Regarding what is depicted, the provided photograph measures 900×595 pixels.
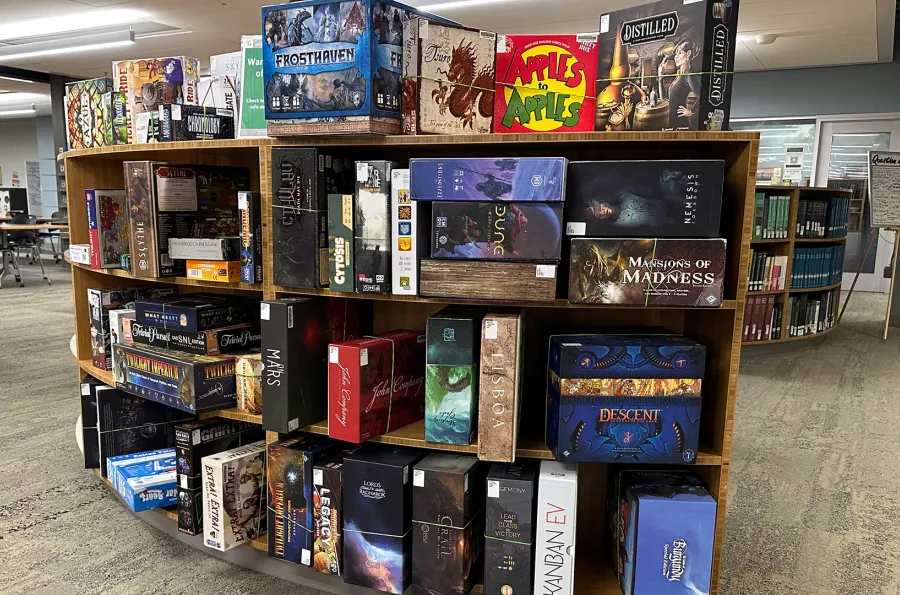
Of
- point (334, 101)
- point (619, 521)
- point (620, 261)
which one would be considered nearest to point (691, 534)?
point (619, 521)

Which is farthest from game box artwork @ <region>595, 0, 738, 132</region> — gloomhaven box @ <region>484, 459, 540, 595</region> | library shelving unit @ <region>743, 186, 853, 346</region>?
library shelving unit @ <region>743, 186, 853, 346</region>

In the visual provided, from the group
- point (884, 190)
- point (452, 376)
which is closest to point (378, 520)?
point (452, 376)

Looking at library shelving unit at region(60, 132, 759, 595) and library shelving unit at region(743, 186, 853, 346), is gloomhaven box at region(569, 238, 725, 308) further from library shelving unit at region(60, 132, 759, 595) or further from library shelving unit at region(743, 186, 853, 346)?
library shelving unit at region(743, 186, 853, 346)

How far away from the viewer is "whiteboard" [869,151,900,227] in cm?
595

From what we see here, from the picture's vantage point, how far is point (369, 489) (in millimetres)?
1863

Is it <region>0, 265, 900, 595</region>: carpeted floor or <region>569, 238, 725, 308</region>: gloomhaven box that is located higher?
<region>569, 238, 725, 308</region>: gloomhaven box

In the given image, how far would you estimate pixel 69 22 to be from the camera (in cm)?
711

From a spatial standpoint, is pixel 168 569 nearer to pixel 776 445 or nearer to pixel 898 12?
pixel 776 445

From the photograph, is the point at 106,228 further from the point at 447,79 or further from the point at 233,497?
the point at 447,79

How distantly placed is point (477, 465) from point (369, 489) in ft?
1.05

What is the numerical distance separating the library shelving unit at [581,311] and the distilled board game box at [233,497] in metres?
0.08

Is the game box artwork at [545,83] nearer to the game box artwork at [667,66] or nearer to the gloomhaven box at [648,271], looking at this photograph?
the game box artwork at [667,66]

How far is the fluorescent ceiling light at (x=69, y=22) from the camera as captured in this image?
261 inches

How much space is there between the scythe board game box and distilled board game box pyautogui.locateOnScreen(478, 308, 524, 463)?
127 millimetres
